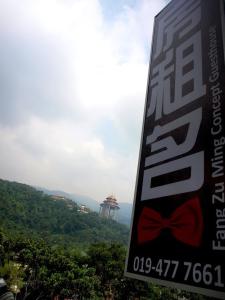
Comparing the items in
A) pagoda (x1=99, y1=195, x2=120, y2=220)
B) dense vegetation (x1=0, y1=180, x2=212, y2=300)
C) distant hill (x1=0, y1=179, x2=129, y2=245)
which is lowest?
dense vegetation (x1=0, y1=180, x2=212, y2=300)

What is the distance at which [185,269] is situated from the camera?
8.29 ft

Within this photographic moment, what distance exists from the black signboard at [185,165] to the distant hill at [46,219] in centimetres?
6148

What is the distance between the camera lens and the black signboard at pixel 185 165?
247 centimetres

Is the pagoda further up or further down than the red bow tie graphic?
further up

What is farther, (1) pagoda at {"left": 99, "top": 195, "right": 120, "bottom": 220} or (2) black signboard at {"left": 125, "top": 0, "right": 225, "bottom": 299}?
(1) pagoda at {"left": 99, "top": 195, "right": 120, "bottom": 220}

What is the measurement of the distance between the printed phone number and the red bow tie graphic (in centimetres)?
19

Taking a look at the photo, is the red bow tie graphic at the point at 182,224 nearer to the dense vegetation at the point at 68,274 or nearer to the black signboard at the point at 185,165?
the black signboard at the point at 185,165

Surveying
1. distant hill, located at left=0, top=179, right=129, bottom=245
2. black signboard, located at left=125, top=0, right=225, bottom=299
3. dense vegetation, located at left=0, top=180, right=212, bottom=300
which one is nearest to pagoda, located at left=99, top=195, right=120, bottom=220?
distant hill, located at left=0, top=179, right=129, bottom=245

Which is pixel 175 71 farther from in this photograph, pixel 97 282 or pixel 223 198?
pixel 97 282

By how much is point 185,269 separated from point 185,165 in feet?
3.17

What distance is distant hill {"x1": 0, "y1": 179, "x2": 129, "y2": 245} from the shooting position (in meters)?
68.6

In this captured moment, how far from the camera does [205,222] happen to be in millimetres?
2504

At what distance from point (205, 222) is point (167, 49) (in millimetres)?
2695

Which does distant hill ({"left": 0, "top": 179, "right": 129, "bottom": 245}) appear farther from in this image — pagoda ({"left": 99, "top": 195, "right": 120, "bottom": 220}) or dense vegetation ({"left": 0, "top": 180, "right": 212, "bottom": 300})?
pagoda ({"left": 99, "top": 195, "right": 120, "bottom": 220})
